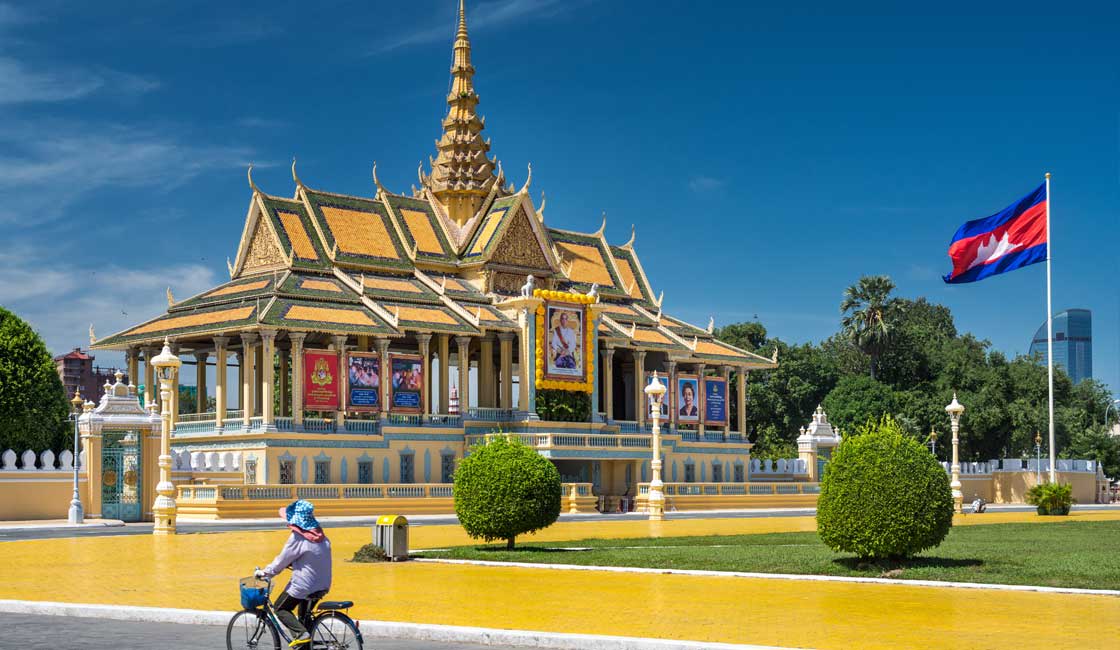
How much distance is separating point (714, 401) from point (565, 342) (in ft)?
36.1

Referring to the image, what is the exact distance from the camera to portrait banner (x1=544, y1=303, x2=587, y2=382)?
218 ft

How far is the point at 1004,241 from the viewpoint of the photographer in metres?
40.3

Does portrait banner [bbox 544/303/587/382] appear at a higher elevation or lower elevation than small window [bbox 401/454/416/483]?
higher

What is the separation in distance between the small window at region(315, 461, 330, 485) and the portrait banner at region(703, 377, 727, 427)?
22.6 m

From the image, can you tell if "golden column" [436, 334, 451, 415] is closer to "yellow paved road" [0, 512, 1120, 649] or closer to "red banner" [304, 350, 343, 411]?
"red banner" [304, 350, 343, 411]

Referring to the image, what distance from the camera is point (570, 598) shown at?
18.8m

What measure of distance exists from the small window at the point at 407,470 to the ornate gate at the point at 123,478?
1910 centimetres

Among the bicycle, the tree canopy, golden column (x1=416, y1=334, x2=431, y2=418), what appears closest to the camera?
the bicycle

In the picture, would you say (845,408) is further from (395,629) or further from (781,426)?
(395,629)

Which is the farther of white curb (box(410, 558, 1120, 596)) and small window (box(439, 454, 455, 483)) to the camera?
small window (box(439, 454, 455, 483))

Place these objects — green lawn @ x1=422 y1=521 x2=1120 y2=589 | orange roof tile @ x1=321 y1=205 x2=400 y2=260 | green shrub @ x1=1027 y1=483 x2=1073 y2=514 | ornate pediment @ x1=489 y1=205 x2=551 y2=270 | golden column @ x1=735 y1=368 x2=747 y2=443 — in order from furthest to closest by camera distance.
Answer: golden column @ x1=735 y1=368 x2=747 y2=443
ornate pediment @ x1=489 y1=205 x2=551 y2=270
orange roof tile @ x1=321 y1=205 x2=400 y2=260
green shrub @ x1=1027 y1=483 x2=1073 y2=514
green lawn @ x1=422 y1=521 x2=1120 y2=589

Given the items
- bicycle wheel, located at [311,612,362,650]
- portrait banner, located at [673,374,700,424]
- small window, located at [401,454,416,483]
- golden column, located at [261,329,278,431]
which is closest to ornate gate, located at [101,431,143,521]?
golden column, located at [261,329,278,431]

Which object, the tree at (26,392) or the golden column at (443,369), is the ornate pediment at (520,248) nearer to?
the golden column at (443,369)

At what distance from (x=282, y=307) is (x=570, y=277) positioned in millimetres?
21463
